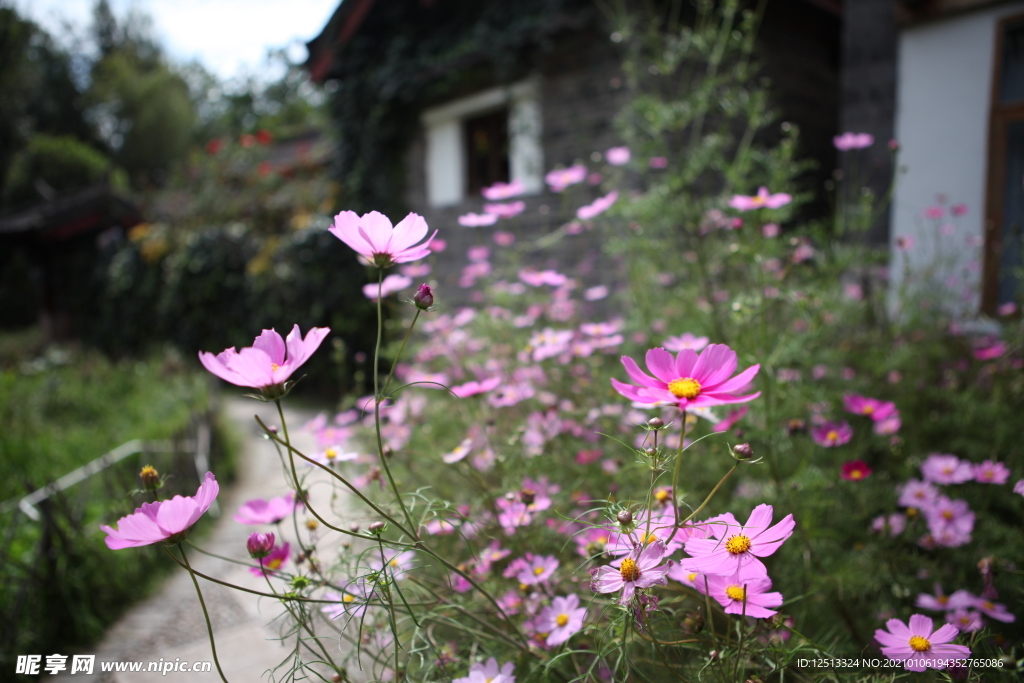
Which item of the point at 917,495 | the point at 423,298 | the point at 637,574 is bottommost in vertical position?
the point at 917,495

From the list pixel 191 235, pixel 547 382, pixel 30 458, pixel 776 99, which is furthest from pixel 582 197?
pixel 191 235

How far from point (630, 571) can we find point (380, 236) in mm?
498

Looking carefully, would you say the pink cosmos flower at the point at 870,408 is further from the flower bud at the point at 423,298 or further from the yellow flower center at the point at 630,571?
the flower bud at the point at 423,298

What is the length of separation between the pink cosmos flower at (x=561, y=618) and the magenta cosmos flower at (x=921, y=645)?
1.39ft

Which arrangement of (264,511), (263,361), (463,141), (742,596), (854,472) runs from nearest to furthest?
(263,361), (742,596), (264,511), (854,472), (463,141)

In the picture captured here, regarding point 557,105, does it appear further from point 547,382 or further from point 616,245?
point 547,382

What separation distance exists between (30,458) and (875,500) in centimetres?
403

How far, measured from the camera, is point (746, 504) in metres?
1.55

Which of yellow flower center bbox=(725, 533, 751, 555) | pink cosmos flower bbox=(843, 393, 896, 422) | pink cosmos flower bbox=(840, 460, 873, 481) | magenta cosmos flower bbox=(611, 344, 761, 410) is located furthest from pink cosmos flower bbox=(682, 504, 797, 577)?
pink cosmos flower bbox=(843, 393, 896, 422)

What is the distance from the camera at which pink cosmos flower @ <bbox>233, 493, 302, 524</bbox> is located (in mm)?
1027

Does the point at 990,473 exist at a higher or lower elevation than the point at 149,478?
lower

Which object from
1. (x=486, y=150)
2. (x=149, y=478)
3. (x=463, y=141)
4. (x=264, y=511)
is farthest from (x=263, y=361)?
(x=463, y=141)

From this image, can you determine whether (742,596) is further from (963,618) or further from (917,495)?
(917,495)

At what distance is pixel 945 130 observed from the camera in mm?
3541
